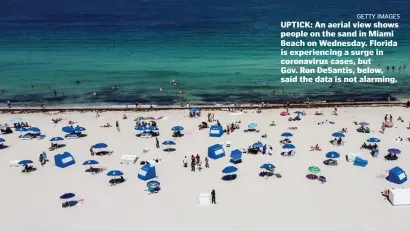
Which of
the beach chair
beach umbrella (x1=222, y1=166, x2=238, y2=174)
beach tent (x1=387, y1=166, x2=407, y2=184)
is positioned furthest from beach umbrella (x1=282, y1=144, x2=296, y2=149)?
the beach chair

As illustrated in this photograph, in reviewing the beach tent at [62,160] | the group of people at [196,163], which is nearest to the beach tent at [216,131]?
the group of people at [196,163]

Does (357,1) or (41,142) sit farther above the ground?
(357,1)

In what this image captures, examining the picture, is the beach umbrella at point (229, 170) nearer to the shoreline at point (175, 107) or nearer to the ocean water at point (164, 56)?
the shoreline at point (175, 107)

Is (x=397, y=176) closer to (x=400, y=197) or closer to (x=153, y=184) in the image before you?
(x=400, y=197)

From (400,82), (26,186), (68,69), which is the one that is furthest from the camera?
(68,69)

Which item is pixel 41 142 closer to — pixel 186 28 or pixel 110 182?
pixel 110 182

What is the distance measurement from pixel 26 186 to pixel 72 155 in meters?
6.02

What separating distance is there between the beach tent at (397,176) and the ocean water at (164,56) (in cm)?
3050

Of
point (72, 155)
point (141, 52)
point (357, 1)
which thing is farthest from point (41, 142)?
point (357, 1)

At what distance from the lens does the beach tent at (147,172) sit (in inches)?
1223

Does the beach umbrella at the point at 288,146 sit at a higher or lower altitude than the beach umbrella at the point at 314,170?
higher

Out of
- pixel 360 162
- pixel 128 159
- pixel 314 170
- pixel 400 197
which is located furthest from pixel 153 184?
pixel 400 197

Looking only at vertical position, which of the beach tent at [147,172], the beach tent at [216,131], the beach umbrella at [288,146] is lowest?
the beach tent at [147,172]

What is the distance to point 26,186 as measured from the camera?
31.3m
